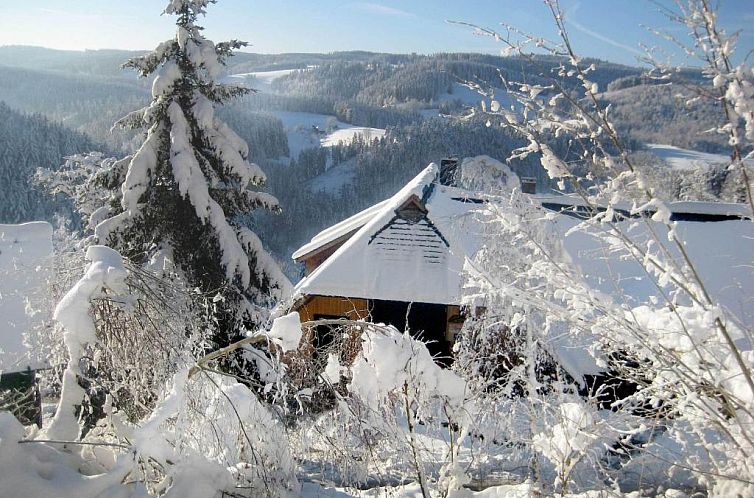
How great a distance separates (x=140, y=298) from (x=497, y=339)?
6.20 m

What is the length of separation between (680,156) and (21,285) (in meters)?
91.6

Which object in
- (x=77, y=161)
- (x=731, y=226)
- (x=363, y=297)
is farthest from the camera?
(x=77, y=161)

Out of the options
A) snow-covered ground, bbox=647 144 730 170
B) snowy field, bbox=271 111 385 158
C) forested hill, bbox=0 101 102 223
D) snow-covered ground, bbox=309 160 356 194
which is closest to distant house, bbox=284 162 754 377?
forested hill, bbox=0 101 102 223

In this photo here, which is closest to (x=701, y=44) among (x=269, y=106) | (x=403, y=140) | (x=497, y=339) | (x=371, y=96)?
(x=497, y=339)

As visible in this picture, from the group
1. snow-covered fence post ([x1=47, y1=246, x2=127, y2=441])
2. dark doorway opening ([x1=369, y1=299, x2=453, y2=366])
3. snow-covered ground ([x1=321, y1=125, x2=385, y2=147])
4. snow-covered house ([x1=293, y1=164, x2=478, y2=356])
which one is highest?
snow-covered ground ([x1=321, y1=125, x2=385, y2=147])

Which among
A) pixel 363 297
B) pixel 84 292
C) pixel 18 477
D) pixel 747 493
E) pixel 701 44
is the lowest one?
pixel 363 297

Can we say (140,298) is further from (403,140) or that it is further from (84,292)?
(403,140)

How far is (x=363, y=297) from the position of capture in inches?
468

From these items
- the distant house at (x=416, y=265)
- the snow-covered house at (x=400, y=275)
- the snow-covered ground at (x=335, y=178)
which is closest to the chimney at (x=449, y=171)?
the distant house at (x=416, y=265)

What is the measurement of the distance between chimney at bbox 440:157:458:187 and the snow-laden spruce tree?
9113 millimetres

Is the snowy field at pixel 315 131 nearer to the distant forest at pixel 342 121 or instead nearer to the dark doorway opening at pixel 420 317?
the distant forest at pixel 342 121

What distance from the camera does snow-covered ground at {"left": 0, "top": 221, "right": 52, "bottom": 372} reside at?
Answer: 5.57 m

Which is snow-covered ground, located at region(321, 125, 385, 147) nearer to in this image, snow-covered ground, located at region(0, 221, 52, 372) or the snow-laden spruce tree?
snow-covered ground, located at region(0, 221, 52, 372)

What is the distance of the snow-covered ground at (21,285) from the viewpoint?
5574 millimetres
